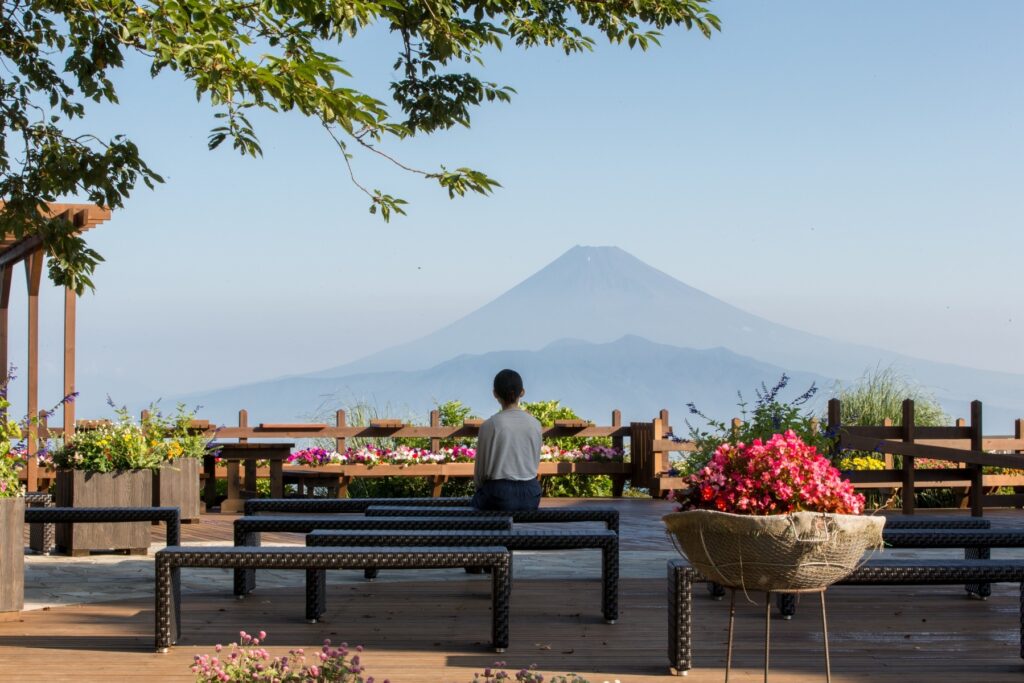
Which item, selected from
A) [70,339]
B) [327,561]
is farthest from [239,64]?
[70,339]

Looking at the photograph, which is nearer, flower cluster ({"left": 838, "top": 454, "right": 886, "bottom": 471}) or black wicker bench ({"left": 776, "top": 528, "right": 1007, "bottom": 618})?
black wicker bench ({"left": 776, "top": 528, "right": 1007, "bottom": 618})

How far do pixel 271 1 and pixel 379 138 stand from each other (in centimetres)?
166

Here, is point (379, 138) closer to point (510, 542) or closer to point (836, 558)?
point (510, 542)

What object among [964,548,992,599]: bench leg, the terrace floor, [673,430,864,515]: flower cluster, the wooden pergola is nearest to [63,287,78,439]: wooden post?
the wooden pergola

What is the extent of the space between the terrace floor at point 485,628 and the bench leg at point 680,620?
0.10 m

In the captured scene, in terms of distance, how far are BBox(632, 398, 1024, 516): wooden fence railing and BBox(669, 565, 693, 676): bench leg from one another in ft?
20.6

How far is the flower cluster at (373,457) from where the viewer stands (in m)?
16.7

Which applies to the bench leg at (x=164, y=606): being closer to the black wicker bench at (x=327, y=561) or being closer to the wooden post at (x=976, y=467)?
the black wicker bench at (x=327, y=561)

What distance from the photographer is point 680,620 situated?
20.3 feet

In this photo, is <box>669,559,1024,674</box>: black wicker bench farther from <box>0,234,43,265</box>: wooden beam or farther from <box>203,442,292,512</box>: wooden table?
<box>0,234,43,265</box>: wooden beam

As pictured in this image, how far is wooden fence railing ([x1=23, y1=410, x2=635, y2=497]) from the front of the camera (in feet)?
54.4

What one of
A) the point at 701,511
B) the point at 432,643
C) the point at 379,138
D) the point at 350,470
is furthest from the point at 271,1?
the point at 350,470

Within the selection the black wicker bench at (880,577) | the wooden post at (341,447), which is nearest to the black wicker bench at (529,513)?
the black wicker bench at (880,577)

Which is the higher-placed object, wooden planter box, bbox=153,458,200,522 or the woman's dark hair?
the woman's dark hair
